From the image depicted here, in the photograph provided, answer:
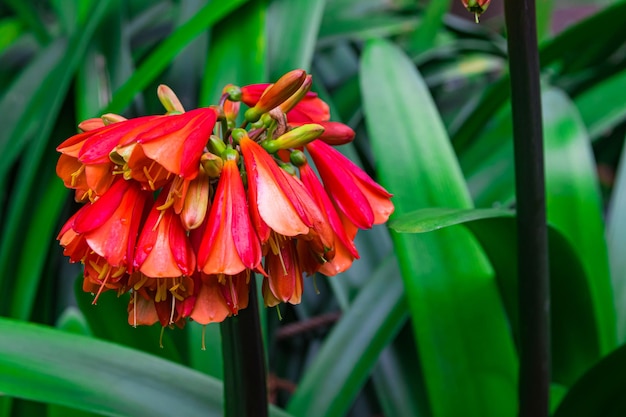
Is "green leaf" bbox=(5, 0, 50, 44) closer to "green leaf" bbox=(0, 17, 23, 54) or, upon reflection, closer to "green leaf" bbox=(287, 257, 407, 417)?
"green leaf" bbox=(0, 17, 23, 54)

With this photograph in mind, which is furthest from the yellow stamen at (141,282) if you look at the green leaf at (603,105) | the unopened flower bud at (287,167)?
the green leaf at (603,105)

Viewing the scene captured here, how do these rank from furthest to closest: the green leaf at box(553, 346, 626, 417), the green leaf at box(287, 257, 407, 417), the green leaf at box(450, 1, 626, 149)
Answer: the green leaf at box(450, 1, 626, 149) → the green leaf at box(287, 257, 407, 417) → the green leaf at box(553, 346, 626, 417)

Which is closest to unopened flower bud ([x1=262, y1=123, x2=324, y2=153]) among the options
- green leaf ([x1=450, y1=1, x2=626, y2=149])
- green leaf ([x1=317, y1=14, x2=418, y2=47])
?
green leaf ([x1=450, y1=1, x2=626, y2=149])

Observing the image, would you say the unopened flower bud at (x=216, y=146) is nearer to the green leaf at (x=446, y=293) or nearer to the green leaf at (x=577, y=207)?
the green leaf at (x=446, y=293)

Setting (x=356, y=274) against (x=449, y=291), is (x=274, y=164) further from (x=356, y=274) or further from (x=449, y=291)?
(x=356, y=274)

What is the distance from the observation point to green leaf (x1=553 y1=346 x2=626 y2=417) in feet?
1.85

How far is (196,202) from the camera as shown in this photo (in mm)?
383

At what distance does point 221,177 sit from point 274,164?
0.11 feet

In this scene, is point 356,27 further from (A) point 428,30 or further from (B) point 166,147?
(B) point 166,147

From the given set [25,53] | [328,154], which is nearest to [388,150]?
[328,154]

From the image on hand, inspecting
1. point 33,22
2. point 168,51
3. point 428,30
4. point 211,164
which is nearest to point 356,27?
point 428,30

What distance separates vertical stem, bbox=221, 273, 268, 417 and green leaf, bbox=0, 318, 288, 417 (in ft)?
0.36

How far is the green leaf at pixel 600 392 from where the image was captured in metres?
0.56

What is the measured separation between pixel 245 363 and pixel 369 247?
1.70ft
